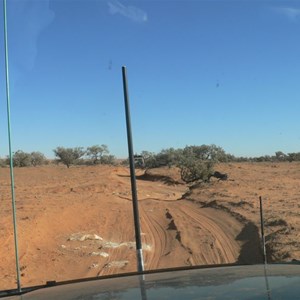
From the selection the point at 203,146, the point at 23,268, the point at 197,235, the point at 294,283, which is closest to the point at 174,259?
the point at 197,235

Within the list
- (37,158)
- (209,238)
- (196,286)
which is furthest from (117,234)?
(37,158)

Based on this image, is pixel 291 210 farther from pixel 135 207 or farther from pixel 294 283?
pixel 294 283

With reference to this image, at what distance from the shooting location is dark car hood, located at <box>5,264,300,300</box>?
2.69 metres

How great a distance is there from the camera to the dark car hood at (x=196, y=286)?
269 cm

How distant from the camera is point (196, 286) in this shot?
2963 millimetres

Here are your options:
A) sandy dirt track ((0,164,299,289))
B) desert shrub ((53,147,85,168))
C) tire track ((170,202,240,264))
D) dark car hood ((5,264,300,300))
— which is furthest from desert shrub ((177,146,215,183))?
dark car hood ((5,264,300,300))

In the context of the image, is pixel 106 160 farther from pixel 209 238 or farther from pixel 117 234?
pixel 209 238

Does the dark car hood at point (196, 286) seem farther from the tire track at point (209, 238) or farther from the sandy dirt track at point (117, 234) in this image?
the tire track at point (209, 238)

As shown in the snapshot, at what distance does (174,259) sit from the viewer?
13.3m

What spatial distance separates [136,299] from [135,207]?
4393mm

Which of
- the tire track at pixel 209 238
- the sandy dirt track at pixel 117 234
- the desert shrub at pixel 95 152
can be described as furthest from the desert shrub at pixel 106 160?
the tire track at pixel 209 238

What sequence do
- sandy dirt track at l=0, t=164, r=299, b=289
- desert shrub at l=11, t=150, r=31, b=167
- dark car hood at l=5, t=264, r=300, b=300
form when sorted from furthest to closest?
desert shrub at l=11, t=150, r=31, b=167, sandy dirt track at l=0, t=164, r=299, b=289, dark car hood at l=5, t=264, r=300, b=300

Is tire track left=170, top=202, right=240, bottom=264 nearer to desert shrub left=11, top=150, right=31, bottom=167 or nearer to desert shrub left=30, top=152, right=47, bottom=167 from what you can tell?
desert shrub left=11, top=150, right=31, bottom=167

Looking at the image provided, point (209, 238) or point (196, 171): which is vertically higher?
point (196, 171)
